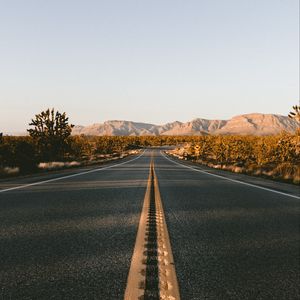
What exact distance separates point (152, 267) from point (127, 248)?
69 centimetres

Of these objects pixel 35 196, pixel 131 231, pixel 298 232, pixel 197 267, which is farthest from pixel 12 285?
pixel 35 196

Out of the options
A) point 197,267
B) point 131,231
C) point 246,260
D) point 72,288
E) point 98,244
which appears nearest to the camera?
point 72,288

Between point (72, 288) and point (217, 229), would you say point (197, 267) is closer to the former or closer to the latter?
point (72, 288)

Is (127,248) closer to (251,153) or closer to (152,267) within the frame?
(152,267)

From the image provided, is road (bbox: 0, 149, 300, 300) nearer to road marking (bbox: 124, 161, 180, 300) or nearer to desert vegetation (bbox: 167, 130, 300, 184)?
road marking (bbox: 124, 161, 180, 300)

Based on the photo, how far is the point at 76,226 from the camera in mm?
4570

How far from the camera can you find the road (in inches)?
100

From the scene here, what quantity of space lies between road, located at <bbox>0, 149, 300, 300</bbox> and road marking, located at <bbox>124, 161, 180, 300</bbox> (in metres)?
0.07

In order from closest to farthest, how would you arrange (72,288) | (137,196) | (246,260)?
(72,288), (246,260), (137,196)

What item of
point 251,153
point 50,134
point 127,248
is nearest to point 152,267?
point 127,248

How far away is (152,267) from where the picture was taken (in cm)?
290

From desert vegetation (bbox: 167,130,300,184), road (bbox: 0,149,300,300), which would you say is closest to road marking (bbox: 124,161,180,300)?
road (bbox: 0,149,300,300)

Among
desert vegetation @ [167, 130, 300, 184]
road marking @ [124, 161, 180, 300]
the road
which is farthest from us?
desert vegetation @ [167, 130, 300, 184]

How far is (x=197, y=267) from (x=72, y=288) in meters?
1.15
